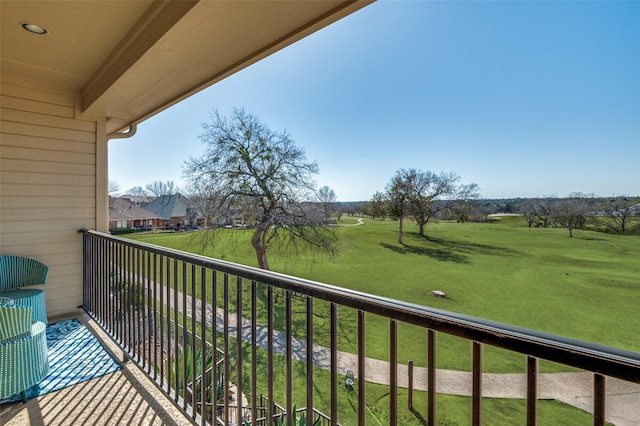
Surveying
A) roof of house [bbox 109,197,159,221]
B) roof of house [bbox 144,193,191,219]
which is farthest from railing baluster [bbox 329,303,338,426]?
roof of house [bbox 144,193,191,219]

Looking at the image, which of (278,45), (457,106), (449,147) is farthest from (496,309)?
(278,45)

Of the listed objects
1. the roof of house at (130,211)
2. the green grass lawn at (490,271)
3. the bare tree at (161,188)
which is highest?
the bare tree at (161,188)

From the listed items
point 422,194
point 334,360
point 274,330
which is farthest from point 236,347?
point 422,194

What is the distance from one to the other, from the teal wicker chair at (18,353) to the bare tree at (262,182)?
992 cm

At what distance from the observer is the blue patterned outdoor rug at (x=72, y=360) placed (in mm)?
2094

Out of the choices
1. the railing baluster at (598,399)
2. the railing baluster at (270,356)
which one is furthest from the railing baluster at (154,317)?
the railing baluster at (598,399)

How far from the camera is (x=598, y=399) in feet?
1.94

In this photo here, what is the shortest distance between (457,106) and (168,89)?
21517mm

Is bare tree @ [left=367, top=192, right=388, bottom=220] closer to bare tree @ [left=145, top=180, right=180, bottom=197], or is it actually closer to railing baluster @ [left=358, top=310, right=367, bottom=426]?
bare tree @ [left=145, top=180, right=180, bottom=197]

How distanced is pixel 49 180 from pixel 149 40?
2324 millimetres

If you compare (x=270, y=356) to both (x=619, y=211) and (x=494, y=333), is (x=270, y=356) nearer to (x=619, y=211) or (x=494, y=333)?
(x=494, y=333)

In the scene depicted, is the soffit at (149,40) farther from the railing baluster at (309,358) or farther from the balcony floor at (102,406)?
the balcony floor at (102,406)

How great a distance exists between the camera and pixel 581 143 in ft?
48.4

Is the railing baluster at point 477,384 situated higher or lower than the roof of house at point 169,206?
lower
